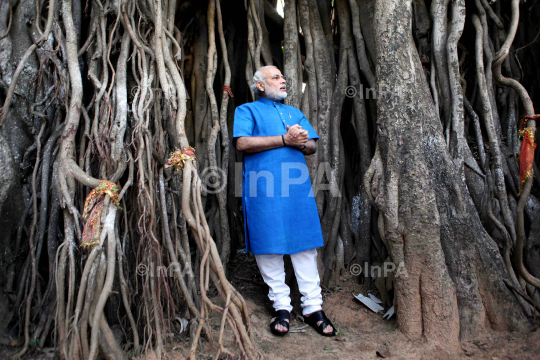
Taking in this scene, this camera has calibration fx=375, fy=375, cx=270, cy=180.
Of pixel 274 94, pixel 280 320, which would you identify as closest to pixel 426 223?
pixel 280 320

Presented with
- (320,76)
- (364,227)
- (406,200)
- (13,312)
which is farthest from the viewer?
(320,76)

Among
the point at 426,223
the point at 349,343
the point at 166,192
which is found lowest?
the point at 349,343

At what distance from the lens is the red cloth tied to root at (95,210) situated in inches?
58.5

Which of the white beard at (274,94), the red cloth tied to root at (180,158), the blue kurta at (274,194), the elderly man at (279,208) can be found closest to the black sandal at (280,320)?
A: the elderly man at (279,208)

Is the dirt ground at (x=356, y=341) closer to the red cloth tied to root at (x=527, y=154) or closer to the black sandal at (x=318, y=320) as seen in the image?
the black sandal at (x=318, y=320)

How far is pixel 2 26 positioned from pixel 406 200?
2.24m

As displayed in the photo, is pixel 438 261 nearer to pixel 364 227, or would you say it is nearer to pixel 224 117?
pixel 364 227

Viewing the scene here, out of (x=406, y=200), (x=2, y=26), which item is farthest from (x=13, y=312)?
(x=406, y=200)

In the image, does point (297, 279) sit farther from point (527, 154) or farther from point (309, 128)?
point (527, 154)

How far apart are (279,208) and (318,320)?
2.10 feet

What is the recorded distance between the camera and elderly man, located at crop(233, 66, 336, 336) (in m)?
2.00

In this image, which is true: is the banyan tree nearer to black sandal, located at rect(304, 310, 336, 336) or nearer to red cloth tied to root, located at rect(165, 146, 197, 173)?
red cloth tied to root, located at rect(165, 146, 197, 173)

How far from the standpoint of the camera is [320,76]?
2.70 meters

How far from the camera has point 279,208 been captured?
2.02 m
